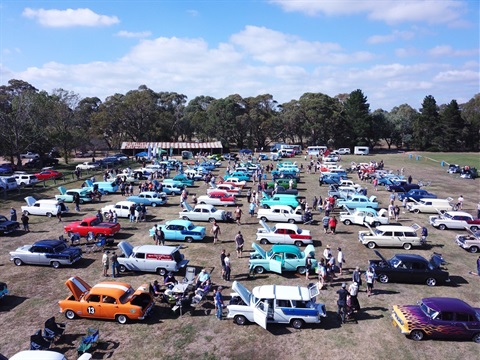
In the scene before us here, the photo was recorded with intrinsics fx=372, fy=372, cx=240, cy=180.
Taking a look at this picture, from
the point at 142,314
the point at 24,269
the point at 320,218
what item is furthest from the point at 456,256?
the point at 24,269

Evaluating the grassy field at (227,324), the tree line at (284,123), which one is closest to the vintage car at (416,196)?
the grassy field at (227,324)

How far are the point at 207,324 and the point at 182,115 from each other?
315 feet

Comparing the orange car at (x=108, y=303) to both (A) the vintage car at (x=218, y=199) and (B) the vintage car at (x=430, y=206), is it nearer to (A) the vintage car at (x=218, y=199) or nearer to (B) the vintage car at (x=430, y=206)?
(A) the vintage car at (x=218, y=199)

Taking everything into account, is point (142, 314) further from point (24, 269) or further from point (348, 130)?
point (348, 130)

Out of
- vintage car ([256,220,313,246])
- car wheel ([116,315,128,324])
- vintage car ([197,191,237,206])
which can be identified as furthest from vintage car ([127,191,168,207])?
car wheel ([116,315,128,324])

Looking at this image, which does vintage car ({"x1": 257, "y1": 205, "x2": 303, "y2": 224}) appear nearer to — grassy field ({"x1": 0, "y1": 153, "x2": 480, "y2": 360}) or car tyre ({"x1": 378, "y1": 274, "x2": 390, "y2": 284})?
grassy field ({"x1": 0, "y1": 153, "x2": 480, "y2": 360})

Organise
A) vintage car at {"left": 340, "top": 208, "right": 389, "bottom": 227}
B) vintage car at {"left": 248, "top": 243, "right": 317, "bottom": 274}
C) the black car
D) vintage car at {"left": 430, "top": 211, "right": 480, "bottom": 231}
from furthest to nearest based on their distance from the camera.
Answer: vintage car at {"left": 340, "top": 208, "right": 389, "bottom": 227}, vintage car at {"left": 430, "top": 211, "right": 480, "bottom": 231}, vintage car at {"left": 248, "top": 243, "right": 317, "bottom": 274}, the black car

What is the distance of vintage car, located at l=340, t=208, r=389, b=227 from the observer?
90.6ft

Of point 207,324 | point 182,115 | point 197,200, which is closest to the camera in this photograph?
point 207,324

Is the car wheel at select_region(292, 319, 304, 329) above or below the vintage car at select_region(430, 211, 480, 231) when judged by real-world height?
A: below

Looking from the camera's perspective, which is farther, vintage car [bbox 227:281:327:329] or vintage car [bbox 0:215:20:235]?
vintage car [bbox 0:215:20:235]

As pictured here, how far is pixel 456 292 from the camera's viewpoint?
17.5 m

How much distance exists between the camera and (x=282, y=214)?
28719 millimetres

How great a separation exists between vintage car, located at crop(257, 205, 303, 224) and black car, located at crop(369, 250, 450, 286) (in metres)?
10.5
